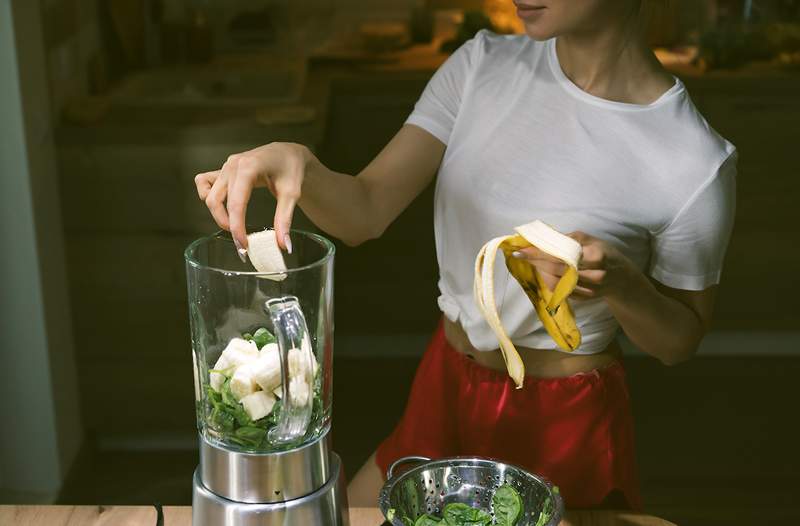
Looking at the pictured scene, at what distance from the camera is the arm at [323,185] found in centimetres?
105

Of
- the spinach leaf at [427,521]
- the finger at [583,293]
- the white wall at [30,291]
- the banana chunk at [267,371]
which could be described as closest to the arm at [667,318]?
the finger at [583,293]

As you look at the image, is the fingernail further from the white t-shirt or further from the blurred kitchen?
the blurred kitchen

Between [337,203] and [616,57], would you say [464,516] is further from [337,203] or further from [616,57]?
[616,57]

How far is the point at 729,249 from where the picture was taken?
2311 millimetres

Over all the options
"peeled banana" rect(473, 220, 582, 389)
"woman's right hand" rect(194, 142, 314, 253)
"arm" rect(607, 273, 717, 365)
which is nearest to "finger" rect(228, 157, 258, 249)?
"woman's right hand" rect(194, 142, 314, 253)

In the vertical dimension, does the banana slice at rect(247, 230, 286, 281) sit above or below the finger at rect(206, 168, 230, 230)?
below

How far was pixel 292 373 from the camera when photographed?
34.8 inches

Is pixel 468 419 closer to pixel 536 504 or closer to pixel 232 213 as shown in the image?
pixel 536 504

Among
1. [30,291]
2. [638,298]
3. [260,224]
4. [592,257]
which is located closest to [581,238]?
[592,257]

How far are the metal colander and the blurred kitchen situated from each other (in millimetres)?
1212

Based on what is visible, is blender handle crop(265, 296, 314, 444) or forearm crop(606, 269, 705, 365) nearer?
blender handle crop(265, 296, 314, 444)

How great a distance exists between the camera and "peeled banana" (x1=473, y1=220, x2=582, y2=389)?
964 mm

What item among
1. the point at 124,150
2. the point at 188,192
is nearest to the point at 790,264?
the point at 188,192

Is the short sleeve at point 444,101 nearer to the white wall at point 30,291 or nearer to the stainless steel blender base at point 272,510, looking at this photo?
the stainless steel blender base at point 272,510
